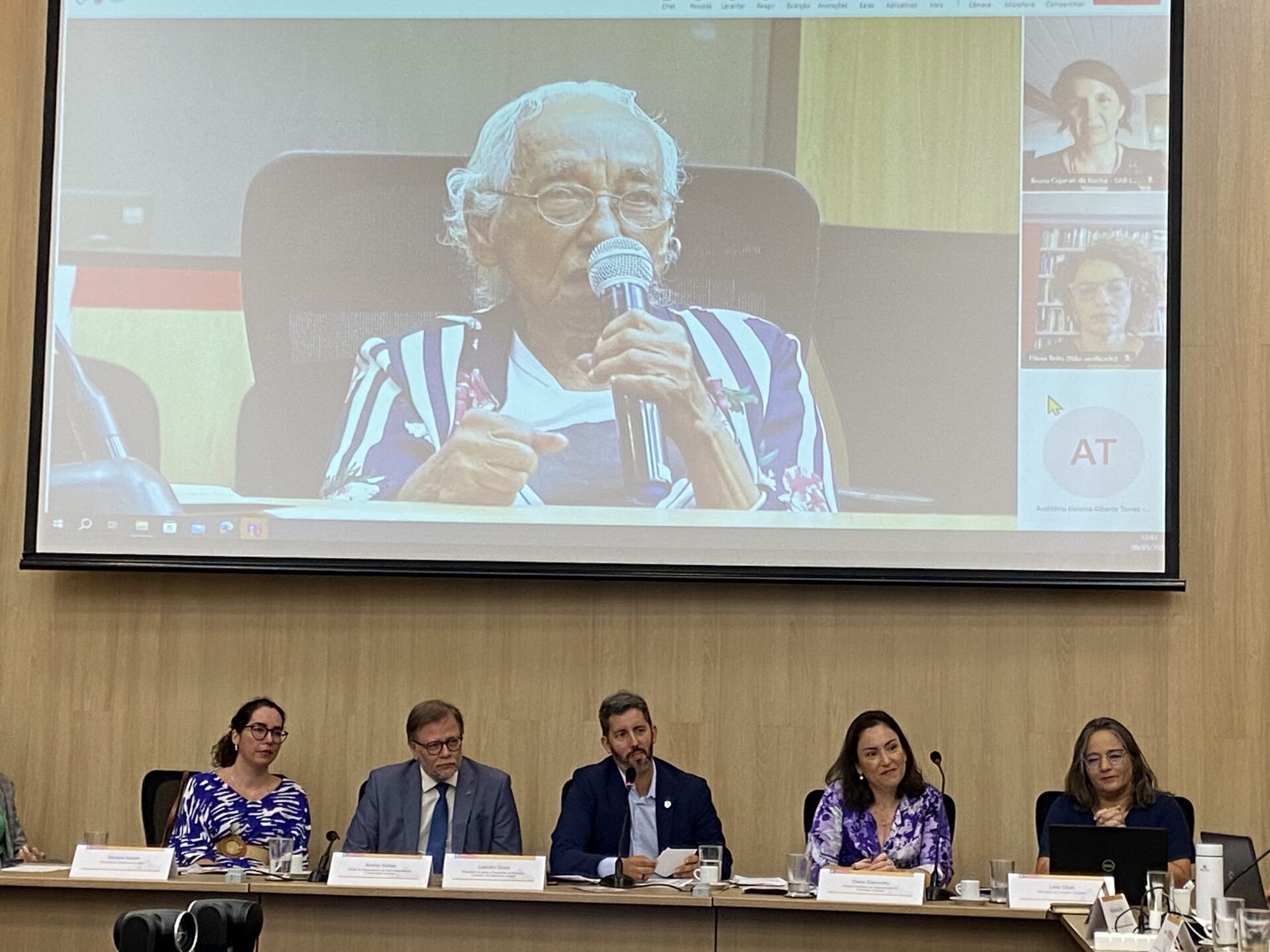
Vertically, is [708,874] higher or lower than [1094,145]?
lower

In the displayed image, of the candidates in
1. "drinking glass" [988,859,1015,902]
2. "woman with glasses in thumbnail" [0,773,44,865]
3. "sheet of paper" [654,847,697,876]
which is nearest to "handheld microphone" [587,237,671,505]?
"sheet of paper" [654,847,697,876]

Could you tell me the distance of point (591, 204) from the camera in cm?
566

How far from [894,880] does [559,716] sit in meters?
1.73

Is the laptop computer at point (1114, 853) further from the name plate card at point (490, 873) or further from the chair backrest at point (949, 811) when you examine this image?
the name plate card at point (490, 873)

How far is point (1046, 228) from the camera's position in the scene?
18.1 ft

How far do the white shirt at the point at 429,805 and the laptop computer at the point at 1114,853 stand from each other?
1.74 metres

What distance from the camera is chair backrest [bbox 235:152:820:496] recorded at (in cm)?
558

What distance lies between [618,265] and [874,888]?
Answer: 2360 mm

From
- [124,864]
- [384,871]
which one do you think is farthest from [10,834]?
[384,871]

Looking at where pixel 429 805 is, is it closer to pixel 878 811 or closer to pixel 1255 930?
pixel 878 811

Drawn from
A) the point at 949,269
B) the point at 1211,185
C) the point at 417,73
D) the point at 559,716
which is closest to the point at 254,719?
the point at 559,716

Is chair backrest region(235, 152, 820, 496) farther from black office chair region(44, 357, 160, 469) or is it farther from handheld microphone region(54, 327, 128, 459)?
handheld microphone region(54, 327, 128, 459)

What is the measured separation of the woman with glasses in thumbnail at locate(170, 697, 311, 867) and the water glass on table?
47.2 inches

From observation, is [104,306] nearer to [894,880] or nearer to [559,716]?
[559,716]
